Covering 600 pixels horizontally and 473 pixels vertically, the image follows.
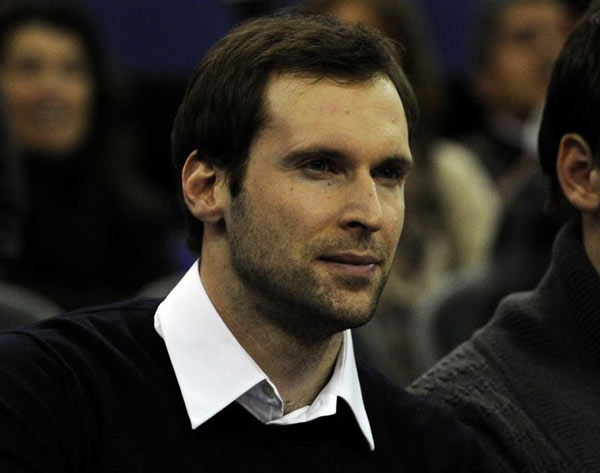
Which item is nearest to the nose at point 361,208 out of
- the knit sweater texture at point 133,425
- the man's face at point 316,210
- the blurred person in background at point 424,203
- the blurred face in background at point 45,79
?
the man's face at point 316,210

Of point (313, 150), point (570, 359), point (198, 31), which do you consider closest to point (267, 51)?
point (313, 150)

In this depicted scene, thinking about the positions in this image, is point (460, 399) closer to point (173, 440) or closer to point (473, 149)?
point (173, 440)

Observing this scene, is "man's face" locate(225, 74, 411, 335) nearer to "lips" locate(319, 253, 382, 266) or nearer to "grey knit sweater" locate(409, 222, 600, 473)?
"lips" locate(319, 253, 382, 266)

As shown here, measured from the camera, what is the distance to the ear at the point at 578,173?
284 centimetres

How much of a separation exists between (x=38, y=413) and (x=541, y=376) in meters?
1.00

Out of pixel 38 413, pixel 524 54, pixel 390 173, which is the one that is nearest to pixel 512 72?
pixel 524 54

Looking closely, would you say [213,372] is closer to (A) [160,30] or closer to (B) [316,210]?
(B) [316,210]

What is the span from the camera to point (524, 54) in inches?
223

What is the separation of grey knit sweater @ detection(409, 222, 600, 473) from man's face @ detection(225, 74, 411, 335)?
399mm

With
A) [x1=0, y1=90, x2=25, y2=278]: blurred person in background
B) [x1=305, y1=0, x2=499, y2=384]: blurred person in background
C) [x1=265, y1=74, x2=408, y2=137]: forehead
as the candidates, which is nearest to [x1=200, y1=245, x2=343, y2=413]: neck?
[x1=265, y1=74, x2=408, y2=137]: forehead

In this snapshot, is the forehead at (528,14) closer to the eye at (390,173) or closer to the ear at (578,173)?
the ear at (578,173)

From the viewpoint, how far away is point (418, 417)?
253 centimetres

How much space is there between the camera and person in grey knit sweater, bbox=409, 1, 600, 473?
8.61 ft

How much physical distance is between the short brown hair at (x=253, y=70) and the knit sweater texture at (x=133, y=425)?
0.95 ft
